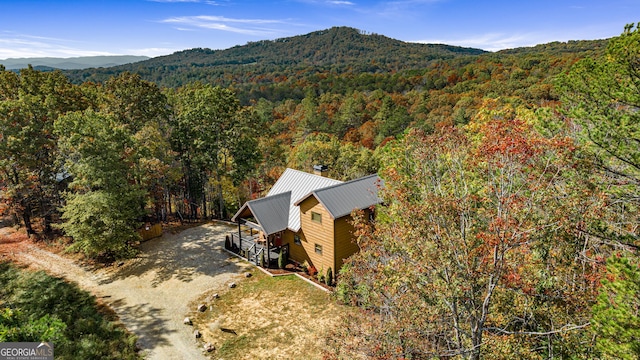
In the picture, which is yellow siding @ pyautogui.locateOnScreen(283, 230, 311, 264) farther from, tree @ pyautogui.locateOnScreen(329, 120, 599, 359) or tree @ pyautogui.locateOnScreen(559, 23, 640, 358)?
tree @ pyautogui.locateOnScreen(559, 23, 640, 358)

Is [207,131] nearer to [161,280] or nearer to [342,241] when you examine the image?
[161,280]

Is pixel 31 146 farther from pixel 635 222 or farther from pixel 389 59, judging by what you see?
pixel 389 59

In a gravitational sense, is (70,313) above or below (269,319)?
above

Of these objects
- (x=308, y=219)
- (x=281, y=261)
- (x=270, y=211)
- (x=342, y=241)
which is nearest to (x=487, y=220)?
(x=342, y=241)

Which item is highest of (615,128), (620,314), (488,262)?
(615,128)

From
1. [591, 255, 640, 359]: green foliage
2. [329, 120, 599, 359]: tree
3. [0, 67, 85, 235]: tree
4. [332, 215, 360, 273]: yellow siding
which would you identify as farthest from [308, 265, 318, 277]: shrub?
[0, 67, 85, 235]: tree

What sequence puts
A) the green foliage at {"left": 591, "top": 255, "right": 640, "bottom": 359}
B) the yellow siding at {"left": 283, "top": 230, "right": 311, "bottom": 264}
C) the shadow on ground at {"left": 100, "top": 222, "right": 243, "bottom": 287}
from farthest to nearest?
the yellow siding at {"left": 283, "top": 230, "right": 311, "bottom": 264} → the shadow on ground at {"left": 100, "top": 222, "right": 243, "bottom": 287} → the green foliage at {"left": 591, "top": 255, "right": 640, "bottom": 359}

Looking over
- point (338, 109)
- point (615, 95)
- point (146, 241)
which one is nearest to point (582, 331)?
point (615, 95)
